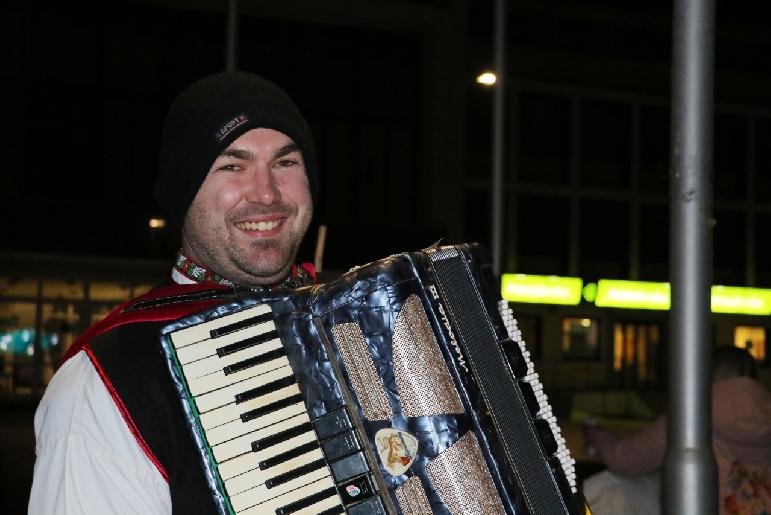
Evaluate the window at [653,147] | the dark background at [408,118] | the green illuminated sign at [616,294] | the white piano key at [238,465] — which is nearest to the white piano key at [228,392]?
the white piano key at [238,465]

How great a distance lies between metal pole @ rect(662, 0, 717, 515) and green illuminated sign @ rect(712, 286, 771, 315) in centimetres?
2735

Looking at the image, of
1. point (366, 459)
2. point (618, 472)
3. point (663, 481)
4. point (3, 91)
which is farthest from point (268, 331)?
point (3, 91)

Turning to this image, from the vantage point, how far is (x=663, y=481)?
4.73 m

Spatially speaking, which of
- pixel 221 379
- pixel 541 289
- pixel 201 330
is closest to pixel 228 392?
pixel 221 379

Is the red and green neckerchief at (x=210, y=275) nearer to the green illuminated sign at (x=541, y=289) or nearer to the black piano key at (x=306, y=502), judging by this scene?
the black piano key at (x=306, y=502)

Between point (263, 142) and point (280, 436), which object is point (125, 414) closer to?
point (280, 436)

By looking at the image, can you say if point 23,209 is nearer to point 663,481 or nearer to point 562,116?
point 562,116

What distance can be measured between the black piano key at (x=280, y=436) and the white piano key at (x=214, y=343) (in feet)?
0.61

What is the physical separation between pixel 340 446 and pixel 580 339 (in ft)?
95.9

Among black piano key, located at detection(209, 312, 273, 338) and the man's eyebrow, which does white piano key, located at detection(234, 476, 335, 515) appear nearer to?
black piano key, located at detection(209, 312, 273, 338)

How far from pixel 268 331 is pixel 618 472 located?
3606 millimetres

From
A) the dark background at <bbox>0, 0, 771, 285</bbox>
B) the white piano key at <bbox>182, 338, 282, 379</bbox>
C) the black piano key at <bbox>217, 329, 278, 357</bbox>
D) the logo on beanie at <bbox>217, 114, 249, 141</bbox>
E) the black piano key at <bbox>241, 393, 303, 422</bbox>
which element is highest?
the dark background at <bbox>0, 0, 771, 285</bbox>

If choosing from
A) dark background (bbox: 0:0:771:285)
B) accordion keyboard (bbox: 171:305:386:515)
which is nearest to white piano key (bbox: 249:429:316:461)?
accordion keyboard (bbox: 171:305:386:515)

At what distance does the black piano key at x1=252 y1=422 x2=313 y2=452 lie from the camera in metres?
1.94
